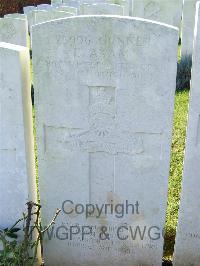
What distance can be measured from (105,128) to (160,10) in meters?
7.14

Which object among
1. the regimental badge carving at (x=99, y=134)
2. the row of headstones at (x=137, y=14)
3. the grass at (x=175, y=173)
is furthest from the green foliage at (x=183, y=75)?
the regimental badge carving at (x=99, y=134)

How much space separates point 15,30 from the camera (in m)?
7.36

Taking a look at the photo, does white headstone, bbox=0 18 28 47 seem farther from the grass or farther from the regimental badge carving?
the regimental badge carving

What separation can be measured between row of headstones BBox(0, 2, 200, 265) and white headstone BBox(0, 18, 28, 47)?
4799 millimetres

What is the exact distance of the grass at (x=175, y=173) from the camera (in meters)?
3.62

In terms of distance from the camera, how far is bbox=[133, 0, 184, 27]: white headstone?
9.23 meters

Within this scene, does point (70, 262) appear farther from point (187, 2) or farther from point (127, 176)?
point (187, 2)

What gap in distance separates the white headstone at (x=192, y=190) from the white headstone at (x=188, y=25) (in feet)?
18.9

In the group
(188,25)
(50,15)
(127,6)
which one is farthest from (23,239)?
(127,6)

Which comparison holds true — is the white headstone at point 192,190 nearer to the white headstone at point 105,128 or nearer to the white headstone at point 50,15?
the white headstone at point 105,128

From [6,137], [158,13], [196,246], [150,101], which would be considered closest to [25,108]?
[6,137]

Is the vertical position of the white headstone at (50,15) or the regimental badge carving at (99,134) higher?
the white headstone at (50,15)

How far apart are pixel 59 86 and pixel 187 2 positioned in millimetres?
6308

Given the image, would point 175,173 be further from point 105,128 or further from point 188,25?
point 188,25
